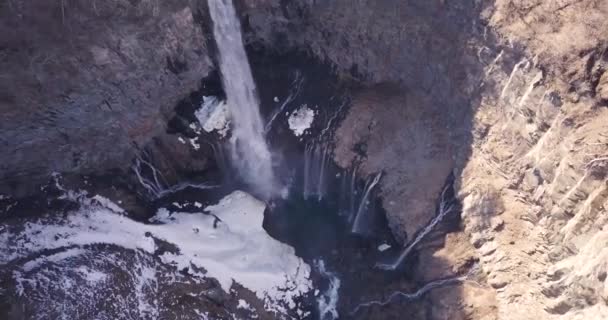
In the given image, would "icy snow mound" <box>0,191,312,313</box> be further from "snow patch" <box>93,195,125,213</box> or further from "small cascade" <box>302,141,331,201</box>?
"small cascade" <box>302,141,331,201</box>

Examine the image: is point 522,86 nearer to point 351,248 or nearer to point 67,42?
point 351,248

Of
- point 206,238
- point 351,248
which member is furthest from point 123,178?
point 351,248

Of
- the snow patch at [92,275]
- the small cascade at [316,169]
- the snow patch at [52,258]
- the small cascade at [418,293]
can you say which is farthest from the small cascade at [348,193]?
the snow patch at [52,258]

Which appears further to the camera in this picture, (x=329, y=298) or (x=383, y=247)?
(x=383, y=247)

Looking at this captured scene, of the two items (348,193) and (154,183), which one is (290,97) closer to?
(348,193)

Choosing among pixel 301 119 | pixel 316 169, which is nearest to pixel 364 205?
pixel 316 169
